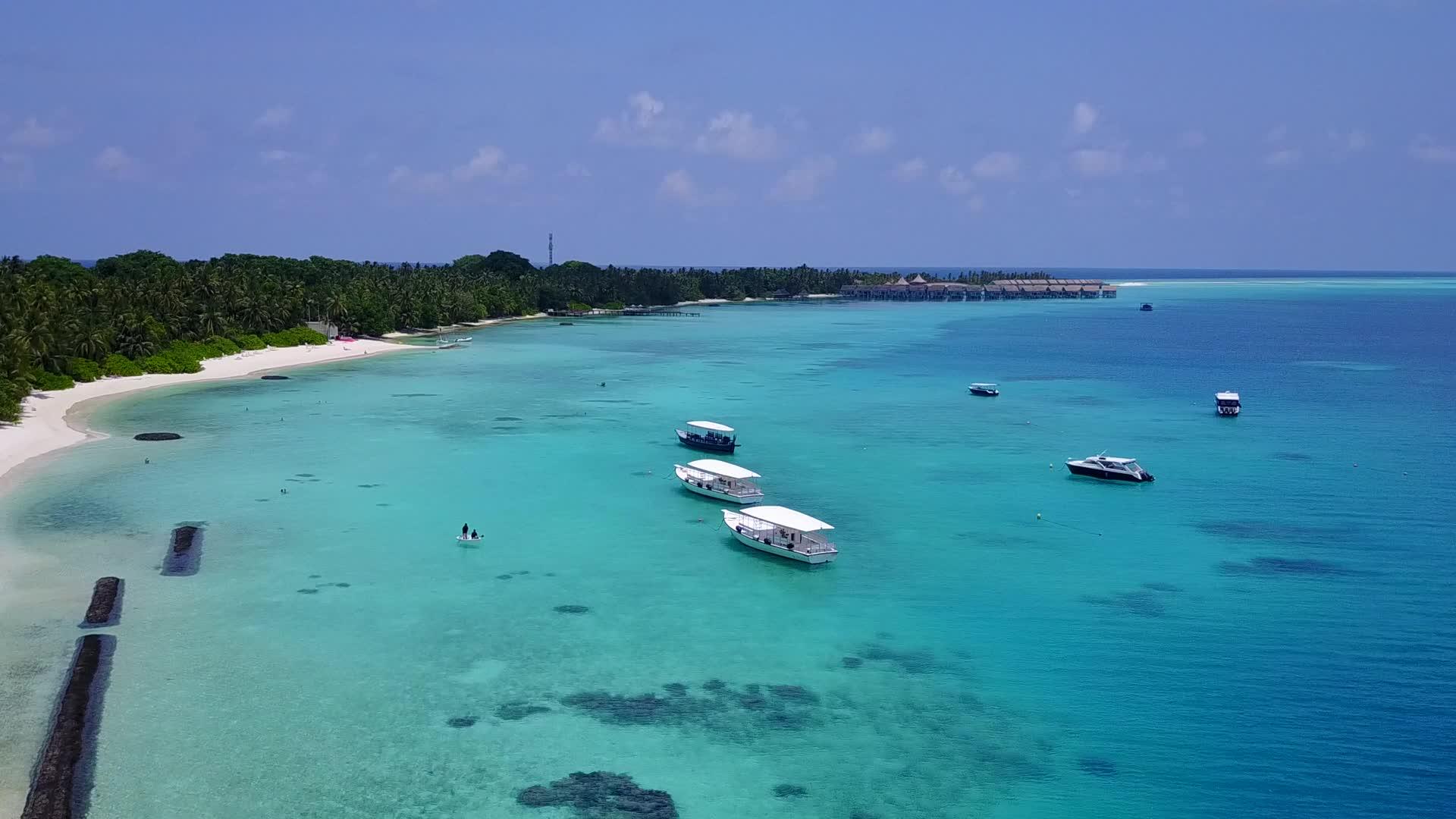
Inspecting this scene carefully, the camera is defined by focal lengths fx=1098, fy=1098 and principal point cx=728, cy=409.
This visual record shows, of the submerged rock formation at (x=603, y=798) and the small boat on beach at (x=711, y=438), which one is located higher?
the small boat on beach at (x=711, y=438)

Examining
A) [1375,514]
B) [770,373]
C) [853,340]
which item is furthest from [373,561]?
[853,340]

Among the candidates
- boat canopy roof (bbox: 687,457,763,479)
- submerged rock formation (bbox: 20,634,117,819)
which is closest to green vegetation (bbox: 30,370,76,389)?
boat canopy roof (bbox: 687,457,763,479)

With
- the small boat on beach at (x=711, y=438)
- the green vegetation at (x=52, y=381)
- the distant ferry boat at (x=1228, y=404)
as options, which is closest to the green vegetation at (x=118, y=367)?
the green vegetation at (x=52, y=381)

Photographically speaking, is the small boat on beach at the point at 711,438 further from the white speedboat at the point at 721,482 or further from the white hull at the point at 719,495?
the white hull at the point at 719,495

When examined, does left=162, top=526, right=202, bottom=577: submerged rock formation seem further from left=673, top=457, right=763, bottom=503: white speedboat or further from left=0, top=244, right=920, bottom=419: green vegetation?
left=0, top=244, right=920, bottom=419: green vegetation

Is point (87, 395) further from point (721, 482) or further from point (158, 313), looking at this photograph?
point (721, 482)

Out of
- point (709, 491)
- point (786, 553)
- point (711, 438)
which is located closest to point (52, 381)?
point (711, 438)
